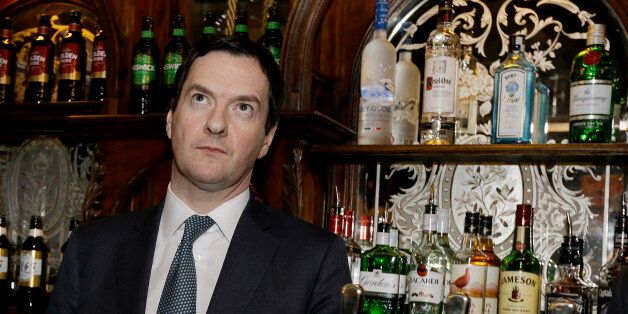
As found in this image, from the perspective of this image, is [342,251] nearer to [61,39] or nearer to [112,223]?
[112,223]

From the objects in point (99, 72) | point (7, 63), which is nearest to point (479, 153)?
point (99, 72)

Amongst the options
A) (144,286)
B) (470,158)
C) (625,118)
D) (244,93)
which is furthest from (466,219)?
(144,286)

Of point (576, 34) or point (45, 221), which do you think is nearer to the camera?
point (576, 34)

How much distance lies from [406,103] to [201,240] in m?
0.91

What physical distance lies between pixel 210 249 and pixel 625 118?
114 centimetres

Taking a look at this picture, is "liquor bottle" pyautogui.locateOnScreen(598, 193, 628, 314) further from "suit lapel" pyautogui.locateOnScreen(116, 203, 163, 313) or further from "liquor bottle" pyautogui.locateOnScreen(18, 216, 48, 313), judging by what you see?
"liquor bottle" pyautogui.locateOnScreen(18, 216, 48, 313)

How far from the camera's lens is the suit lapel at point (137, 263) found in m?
1.61

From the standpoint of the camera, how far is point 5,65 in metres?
2.93

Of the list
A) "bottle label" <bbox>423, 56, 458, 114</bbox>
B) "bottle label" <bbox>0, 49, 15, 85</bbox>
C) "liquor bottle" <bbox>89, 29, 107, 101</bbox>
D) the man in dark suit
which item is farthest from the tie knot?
"bottle label" <bbox>0, 49, 15, 85</bbox>

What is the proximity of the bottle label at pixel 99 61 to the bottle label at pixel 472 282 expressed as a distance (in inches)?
51.5

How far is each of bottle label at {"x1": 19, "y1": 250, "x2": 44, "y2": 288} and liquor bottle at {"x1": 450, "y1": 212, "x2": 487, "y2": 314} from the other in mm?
1310

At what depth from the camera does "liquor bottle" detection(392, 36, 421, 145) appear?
2.42 metres

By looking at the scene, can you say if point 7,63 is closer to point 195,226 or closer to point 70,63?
point 70,63

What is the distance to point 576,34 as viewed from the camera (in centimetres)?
236
